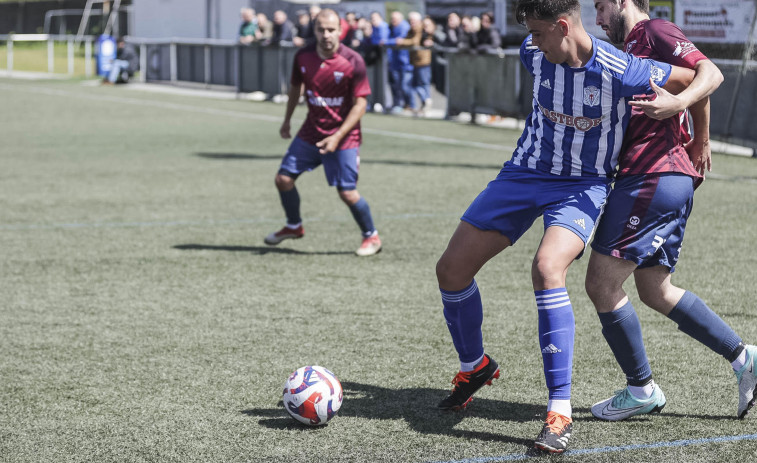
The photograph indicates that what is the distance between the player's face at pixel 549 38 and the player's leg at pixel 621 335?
749 mm

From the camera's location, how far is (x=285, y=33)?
26.8 meters

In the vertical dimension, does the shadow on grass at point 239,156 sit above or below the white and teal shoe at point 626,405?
below

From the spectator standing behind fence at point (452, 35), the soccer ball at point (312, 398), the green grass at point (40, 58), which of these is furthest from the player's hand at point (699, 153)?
the green grass at point (40, 58)

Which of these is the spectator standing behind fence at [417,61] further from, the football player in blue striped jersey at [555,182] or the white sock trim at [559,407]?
the white sock trim at [559,407]

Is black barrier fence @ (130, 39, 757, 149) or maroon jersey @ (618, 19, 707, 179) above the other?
maroon jersey @ (618, 19, 707, 179)

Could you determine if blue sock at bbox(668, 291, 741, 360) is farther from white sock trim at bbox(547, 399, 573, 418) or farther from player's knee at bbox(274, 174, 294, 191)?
player's knee at bbox(274, 174, 294, 191)

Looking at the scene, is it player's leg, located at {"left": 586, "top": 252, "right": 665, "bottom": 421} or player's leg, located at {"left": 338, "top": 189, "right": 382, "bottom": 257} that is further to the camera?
player's leg, located at {"left": 338, "top": 189, "right": 382, "bottom": 257}

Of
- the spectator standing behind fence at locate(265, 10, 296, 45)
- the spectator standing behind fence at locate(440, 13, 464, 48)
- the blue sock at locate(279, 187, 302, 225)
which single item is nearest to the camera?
the blue sock at locate(279, 187, 302, 225)

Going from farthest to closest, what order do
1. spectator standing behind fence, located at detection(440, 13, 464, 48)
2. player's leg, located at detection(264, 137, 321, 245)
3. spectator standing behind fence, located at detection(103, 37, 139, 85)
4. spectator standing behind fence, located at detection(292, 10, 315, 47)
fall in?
spectator standing behind fence, located at detection(103, 37, 139, 85) < spectator standing behind fence, located at detection(292, 10, 315, 47) < spectator standing behind fence, located at detection(440, 13, 464, 48) < player's leg, located at detection(264, 137, 321, 245)

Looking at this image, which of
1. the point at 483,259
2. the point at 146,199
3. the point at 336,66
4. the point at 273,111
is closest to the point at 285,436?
the point at 483,259

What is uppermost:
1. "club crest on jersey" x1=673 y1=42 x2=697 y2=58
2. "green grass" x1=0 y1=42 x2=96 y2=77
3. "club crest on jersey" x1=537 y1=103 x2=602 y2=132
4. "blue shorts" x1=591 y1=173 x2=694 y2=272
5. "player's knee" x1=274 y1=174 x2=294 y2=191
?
"club crest on jersey" x1=673 y1=42 x2=697 y2=58

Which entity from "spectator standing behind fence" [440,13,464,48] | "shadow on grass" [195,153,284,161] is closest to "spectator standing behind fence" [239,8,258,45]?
"spectator standing behind fence" [440,13,464,48]

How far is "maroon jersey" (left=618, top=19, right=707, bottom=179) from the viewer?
4.43 metres

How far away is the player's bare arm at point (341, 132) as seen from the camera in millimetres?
8391
